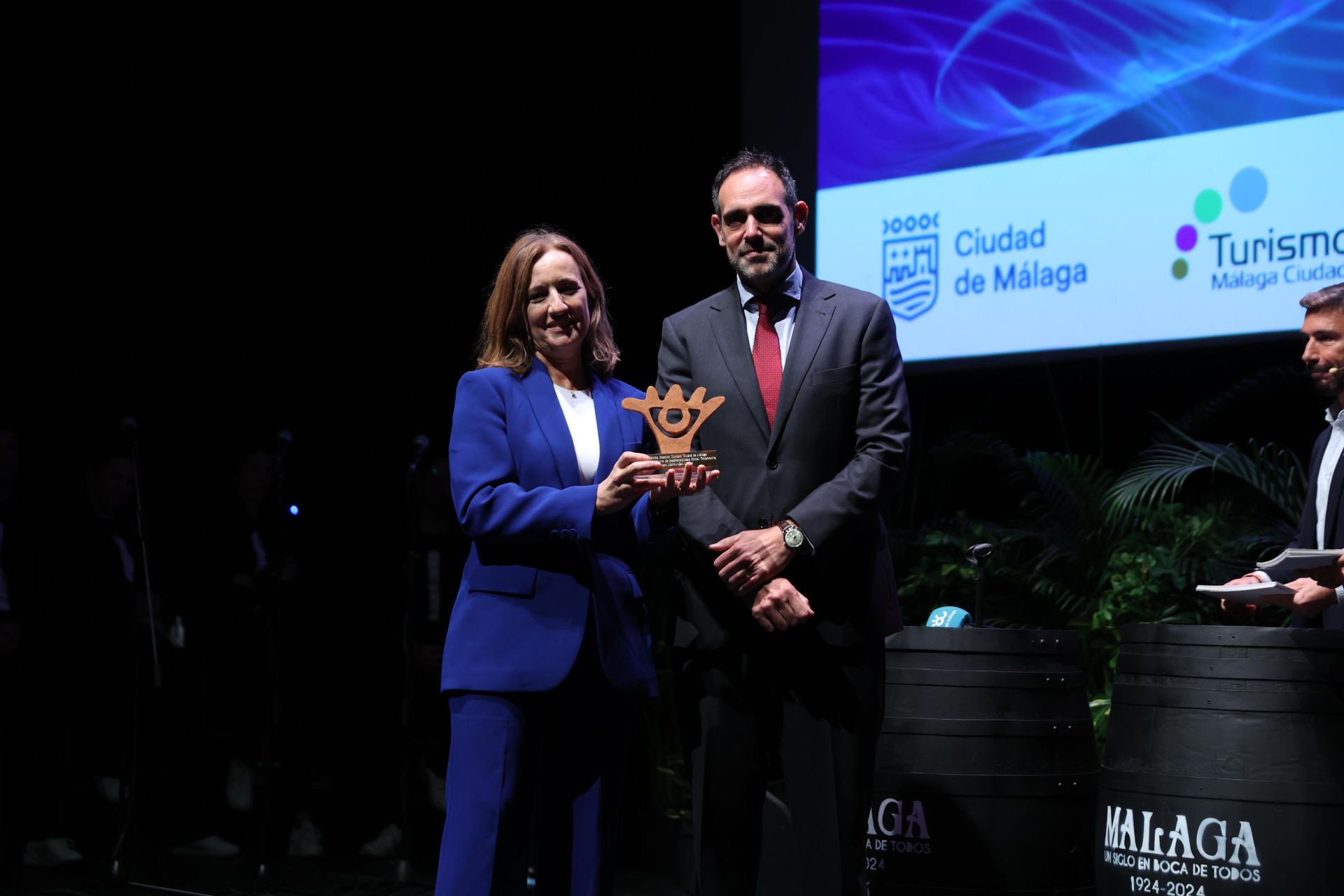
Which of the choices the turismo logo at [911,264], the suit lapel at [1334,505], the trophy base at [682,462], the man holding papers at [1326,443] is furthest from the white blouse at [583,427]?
the turismo logo at [911,264]

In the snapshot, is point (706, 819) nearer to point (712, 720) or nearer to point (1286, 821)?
point (712, 720)

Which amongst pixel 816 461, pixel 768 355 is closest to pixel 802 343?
pixel 768 355

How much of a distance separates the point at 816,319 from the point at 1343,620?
1.36 meters

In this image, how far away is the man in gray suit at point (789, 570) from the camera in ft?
7.34

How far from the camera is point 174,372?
261 inches

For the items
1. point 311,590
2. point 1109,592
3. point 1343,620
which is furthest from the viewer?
point 311,590

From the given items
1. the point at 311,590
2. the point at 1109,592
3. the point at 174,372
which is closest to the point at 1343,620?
the point at 1109,592

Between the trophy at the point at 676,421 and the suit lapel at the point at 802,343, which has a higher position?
the suit lapel at the point at 802,343

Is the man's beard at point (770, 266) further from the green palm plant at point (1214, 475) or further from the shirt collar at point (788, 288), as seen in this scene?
the green palm plant at point (1214, 475)

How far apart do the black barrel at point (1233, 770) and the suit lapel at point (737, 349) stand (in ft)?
2.77

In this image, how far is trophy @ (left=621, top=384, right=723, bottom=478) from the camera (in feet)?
6.95

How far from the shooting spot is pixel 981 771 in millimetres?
2734

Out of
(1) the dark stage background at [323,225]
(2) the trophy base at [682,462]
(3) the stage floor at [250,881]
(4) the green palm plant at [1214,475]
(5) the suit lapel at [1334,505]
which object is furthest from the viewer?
(1) the dark stage background at [323,225]

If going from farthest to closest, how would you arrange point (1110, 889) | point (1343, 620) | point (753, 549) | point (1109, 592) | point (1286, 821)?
point (1109, 592)
point (1343, 620)
point (1110, 889)
point (1286, 821)
point (753, 549)
